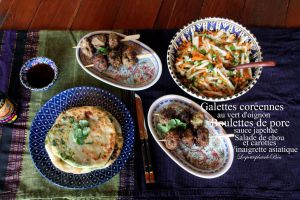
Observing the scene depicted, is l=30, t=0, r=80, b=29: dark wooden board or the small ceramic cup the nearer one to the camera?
the small ceramic cup

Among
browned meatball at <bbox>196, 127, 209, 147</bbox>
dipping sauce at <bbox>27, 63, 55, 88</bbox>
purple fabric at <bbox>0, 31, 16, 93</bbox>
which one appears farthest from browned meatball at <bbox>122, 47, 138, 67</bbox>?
purple fabric at <bbox>0, 31, 16, 93</bbox>

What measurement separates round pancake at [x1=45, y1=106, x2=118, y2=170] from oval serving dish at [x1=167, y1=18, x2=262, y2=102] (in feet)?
1.38

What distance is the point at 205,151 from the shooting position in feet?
5.25

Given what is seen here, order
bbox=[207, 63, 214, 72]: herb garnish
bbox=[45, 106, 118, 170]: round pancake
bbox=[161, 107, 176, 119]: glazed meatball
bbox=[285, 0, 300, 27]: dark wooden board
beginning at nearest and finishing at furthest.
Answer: bbox=[45, 106, 118, 170]: round pancake < bbox=[161, 107, 176, 119]: glazed meatball < bbox=[207, 63, 214, 72]: herb garnish < bbox=[285, 0, 300, 27]: dark wooden board

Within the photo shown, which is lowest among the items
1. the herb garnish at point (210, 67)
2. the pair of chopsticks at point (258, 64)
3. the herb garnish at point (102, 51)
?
the herb garnish at point (102, 51)

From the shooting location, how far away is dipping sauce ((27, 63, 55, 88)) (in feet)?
5.57

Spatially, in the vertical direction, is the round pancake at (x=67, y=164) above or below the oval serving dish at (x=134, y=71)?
below

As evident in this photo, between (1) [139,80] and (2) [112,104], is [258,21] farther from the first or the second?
(2) [112,104]

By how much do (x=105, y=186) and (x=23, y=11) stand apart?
118 centimetres

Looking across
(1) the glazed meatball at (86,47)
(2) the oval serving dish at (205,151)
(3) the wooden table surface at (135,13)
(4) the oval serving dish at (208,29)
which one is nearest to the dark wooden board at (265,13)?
(3) the wooden table surface at (135,13)

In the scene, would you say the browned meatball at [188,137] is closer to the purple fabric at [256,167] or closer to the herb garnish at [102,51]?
the purple fabric at [256,167]

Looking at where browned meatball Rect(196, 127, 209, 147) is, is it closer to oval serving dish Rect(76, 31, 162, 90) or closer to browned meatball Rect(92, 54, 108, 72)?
oval serving dish Rect(76, 31, 162, 90)

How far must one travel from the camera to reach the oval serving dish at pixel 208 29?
1.63 meters

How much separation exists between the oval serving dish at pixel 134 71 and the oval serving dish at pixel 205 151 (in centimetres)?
15
